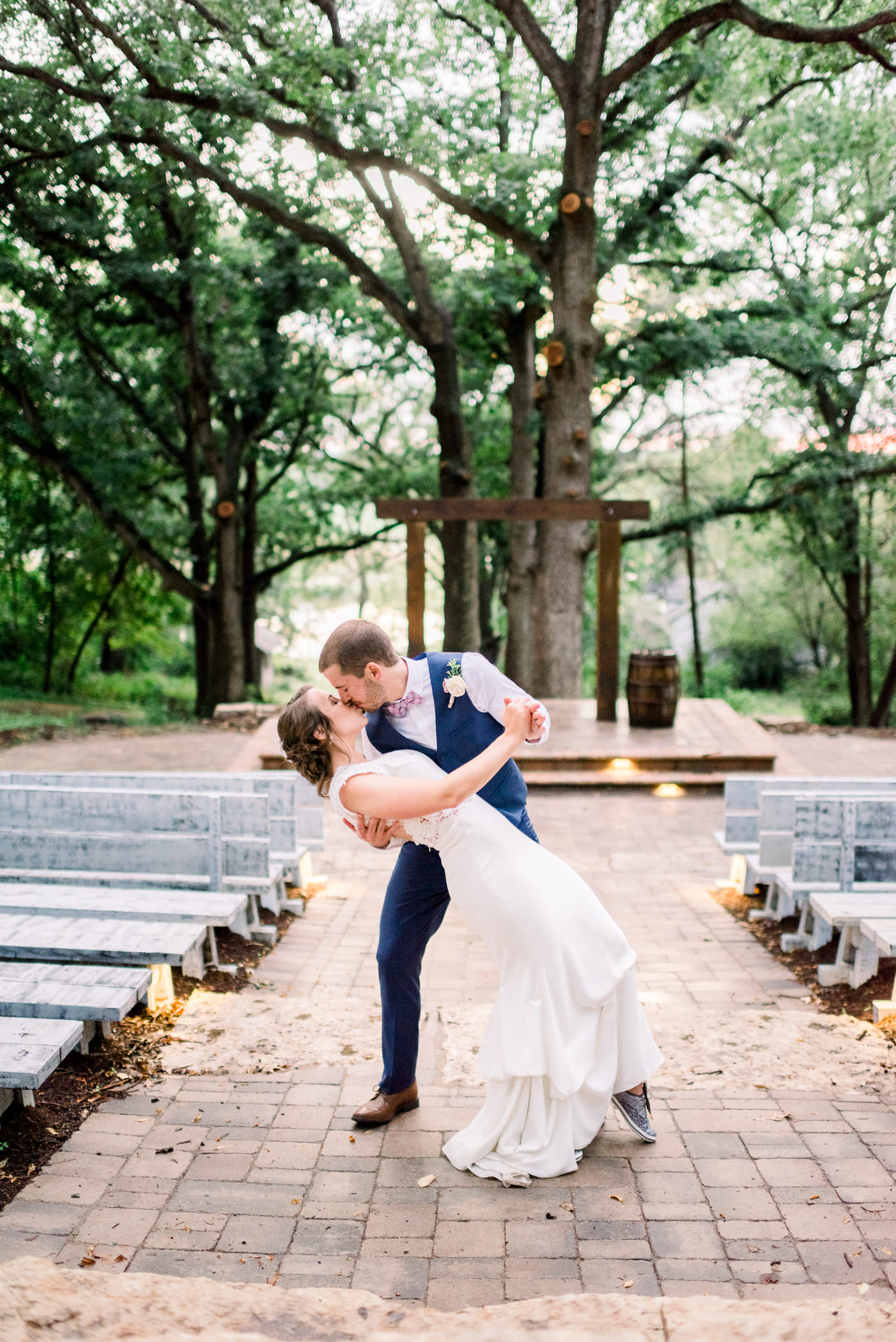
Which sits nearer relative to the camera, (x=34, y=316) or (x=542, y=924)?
(x=542, y=924)

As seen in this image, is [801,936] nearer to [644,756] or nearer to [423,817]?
[423,817]

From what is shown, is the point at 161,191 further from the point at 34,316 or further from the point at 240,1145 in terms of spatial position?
the point at 240,1145

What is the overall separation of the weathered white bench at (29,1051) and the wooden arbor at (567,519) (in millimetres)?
8197

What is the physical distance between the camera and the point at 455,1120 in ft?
12.0

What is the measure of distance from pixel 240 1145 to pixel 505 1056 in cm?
A: 97

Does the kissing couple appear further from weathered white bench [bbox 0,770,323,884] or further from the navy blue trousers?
weathered white bench [bbox 0,770,323,884]

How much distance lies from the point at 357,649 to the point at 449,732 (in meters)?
0.43

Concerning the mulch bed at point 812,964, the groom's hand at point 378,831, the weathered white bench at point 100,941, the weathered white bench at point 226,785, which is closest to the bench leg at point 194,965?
the weathered white bench at point 100,941

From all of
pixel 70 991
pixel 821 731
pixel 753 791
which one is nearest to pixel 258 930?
pixel 70 991

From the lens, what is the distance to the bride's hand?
3.00 m

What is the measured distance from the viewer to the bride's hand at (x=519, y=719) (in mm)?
2998

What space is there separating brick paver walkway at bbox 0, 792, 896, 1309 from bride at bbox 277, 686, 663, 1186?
0.46 feet

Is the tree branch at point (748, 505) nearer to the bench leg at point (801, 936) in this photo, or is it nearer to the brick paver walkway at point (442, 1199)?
the bench leg at point (801, 936)

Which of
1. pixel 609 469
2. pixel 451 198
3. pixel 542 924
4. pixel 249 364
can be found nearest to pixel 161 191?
pixel 249 364
